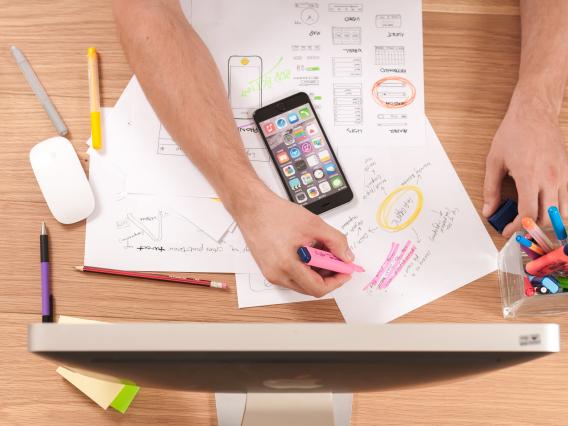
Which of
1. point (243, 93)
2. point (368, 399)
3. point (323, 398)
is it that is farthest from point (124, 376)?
point (243, 93)

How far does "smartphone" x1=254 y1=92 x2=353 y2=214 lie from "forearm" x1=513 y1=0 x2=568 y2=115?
293 millimetres

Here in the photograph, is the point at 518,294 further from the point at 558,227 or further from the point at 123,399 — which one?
the point at 123,399

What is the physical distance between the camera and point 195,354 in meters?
0.43

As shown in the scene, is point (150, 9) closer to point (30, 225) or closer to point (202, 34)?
point (202, 34)

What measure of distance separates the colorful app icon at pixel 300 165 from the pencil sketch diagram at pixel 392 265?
0.54 ft

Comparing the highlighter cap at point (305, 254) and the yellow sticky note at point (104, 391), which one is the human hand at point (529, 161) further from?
the yellow sticky note at point (104, 391)

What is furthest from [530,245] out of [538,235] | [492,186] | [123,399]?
[123,399]

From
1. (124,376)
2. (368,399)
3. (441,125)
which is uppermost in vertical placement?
(441,125)

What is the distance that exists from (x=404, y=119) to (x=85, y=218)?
478 millimetres

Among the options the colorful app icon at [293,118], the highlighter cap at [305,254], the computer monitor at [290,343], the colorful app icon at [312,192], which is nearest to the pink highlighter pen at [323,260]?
the highlighter cap at [305,254]

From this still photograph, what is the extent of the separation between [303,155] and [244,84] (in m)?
0.14

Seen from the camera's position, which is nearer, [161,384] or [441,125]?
[161,384]

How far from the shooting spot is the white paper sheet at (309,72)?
2.84 feet

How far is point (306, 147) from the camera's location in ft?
2.81
